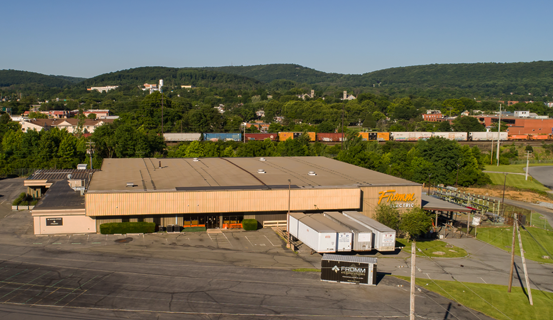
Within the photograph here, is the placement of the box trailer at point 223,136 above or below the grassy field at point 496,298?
above

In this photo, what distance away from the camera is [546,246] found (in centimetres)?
4616

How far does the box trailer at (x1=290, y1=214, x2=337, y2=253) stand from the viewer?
3675 cm

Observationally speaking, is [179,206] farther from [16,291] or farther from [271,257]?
[16,291]

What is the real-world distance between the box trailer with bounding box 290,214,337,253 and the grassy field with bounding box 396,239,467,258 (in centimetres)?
906

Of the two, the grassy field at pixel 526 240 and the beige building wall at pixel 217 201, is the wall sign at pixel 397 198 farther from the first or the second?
the grassy field at pixel 526 240

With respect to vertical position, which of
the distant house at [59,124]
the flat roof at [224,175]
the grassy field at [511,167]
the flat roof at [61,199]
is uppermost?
the distant house at [59,124]

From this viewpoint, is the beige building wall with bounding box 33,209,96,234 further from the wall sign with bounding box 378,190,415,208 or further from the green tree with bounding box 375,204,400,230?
the wall sign with bounding box 378,190,415,208

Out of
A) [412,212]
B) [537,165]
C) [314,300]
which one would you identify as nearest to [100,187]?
[314,300]

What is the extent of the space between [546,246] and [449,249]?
1215cm

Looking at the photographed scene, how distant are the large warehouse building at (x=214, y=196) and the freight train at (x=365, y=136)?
61.7m

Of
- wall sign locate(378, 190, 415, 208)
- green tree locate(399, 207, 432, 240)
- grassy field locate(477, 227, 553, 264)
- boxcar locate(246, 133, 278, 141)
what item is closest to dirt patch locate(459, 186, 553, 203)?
grassy field locate(477, 227, 553, 264)

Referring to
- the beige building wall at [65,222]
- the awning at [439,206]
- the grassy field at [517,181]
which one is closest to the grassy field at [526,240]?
the awning at [439,206]

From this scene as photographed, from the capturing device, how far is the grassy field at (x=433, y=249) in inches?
1612

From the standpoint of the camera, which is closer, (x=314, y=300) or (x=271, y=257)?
(x=314, y=300)
